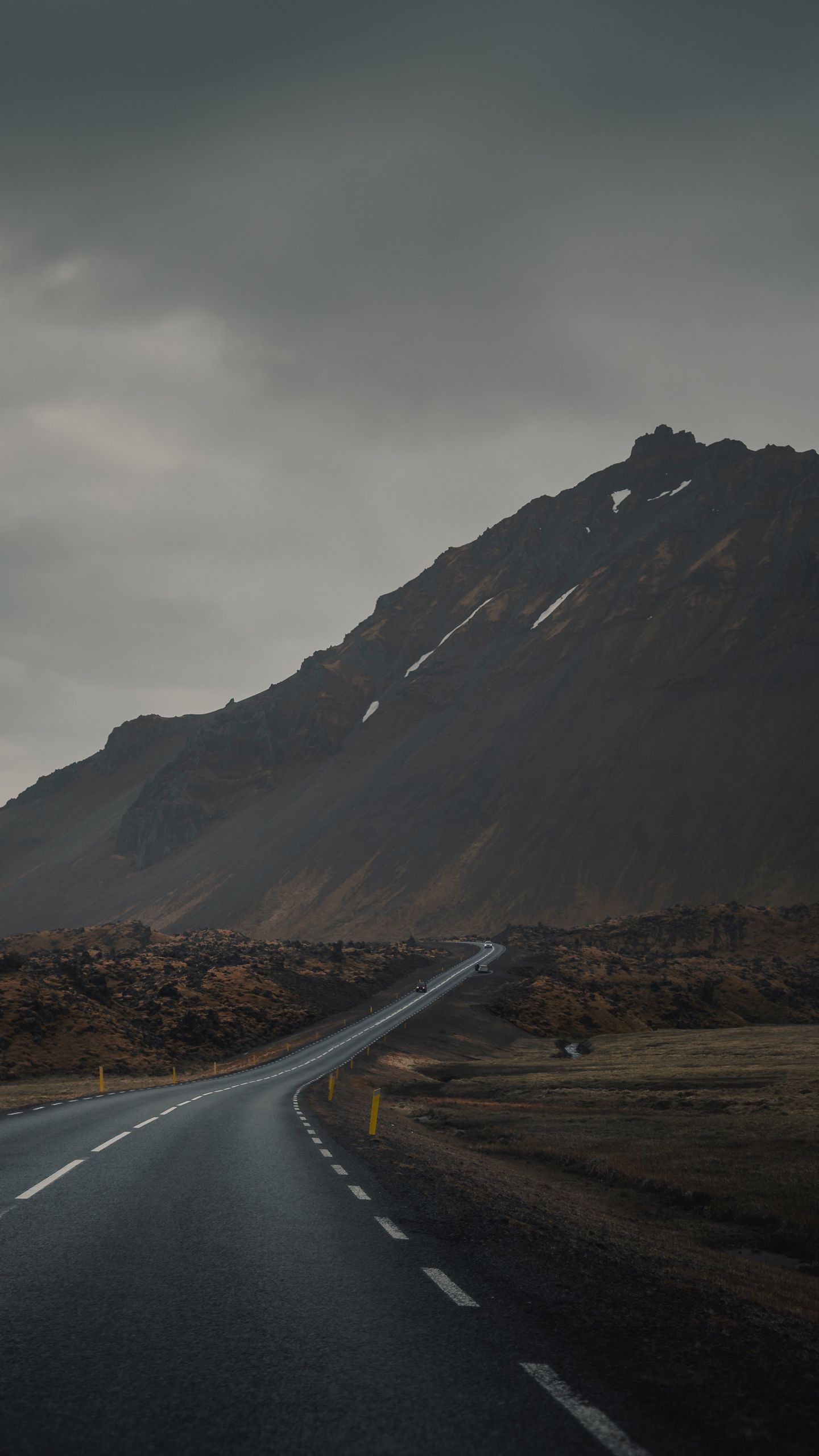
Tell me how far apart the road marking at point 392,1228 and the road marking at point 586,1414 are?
4.66 meters

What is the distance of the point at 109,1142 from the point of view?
708 inches

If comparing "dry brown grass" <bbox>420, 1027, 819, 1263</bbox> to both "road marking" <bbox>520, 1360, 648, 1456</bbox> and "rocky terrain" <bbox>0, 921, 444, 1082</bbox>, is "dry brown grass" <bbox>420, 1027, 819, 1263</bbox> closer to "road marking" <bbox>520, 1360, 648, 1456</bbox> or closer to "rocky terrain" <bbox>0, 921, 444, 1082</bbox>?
Answer: "road marking" <bbox>520, 1360, 648, 1456</bbox>

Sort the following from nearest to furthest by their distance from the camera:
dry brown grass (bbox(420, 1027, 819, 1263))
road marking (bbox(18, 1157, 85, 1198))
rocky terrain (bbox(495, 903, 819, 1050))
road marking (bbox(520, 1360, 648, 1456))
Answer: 1. road marking (bbox(520, 1360, 648, 1456))
2. road marking (bbox(18, 1157, 85, 1198))
3. dry brown grass (bbox(420, 1027, 819, 1263))
4. rocky terrain (bbox(495, 903, 819, 1050))

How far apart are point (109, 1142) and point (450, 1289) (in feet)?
40.6

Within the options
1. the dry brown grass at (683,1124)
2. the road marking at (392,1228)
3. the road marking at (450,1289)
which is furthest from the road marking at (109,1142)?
the road marking at (450,1289)

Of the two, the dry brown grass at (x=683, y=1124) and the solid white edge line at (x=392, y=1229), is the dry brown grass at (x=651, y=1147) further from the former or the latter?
the solid white edge line at (x=392, y=1229)

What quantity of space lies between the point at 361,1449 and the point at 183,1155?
42.2ft

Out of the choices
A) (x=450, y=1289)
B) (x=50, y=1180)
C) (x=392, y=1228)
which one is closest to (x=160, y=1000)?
(x=50, y=1180)

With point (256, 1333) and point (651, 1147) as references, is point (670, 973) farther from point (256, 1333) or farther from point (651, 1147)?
point (256, 1333)

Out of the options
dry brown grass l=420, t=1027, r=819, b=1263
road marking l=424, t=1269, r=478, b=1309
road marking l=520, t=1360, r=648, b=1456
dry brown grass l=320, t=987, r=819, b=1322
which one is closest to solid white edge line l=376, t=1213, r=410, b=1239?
road marking l=424, t=1269, r=478, b=1309

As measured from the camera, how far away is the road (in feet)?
15.8

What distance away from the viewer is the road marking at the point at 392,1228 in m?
10.2

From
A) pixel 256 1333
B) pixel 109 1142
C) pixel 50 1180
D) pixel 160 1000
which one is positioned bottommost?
pixel 160 1000

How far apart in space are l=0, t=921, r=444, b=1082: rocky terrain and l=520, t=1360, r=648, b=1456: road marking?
42.6 metres
